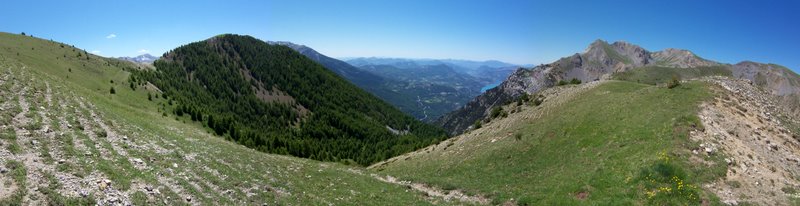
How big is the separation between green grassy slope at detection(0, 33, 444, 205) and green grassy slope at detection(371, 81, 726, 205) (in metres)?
10.0

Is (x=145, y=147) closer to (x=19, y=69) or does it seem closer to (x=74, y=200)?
(x=74, y=200)

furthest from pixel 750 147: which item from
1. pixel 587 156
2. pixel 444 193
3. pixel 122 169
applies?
pixel 122 169

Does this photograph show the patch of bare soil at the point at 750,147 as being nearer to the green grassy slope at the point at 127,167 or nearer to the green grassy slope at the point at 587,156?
the green grassy slope at the point at 587,156

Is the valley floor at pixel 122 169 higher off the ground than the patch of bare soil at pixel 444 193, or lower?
higher

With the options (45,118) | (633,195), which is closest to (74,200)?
(45,118)

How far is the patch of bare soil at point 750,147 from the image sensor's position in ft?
87.5

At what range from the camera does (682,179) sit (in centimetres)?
2731

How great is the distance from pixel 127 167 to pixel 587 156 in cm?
3812

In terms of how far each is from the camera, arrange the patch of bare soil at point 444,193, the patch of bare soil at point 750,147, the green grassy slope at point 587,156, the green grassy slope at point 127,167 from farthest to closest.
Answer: the patch of bare soil at point 444,193 → the green grassy slope at point 587,156 → the patch of bare soil at point 750,147 → the green grassy slope at point 127,167

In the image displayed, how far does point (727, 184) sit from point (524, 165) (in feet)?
56.1

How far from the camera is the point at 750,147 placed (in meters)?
33.4

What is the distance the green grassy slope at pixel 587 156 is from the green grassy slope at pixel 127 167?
395 inches

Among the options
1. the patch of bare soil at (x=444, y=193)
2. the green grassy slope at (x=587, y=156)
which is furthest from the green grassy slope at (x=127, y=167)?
the green grassy slope at (x=587, y=156)

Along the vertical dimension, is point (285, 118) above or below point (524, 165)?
below
